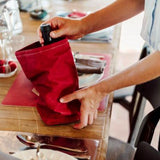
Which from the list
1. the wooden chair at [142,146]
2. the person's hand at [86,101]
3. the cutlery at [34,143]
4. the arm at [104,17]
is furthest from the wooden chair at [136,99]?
the cutlery at [34,143]

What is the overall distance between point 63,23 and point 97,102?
0.37 meters

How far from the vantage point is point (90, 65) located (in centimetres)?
108

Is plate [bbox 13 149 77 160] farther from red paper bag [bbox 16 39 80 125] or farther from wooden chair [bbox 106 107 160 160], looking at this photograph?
wooden chair [bbox 106 107 160 160]

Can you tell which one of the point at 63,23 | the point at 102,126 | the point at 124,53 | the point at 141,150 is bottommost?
the point at 124,53

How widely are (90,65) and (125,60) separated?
1.72m

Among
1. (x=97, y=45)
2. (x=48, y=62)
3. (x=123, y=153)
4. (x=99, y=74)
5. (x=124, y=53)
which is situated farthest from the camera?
(x=124, y=53)

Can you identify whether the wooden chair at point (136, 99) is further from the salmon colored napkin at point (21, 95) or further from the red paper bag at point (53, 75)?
the red paper bag at point (53, 75)

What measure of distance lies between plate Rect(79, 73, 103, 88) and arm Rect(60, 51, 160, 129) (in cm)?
14

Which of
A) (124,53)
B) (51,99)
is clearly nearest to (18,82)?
(51,99)

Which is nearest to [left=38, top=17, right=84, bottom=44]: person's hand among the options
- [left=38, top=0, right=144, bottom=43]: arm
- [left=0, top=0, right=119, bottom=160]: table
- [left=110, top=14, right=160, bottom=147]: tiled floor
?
[left=38, top=0, right=144, bottom=43]: arm

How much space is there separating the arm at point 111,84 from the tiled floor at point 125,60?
1.14 metres

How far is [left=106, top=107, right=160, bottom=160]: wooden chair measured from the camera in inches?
37.0

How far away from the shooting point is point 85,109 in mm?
859

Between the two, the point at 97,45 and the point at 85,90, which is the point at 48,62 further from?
the point at 97,45
